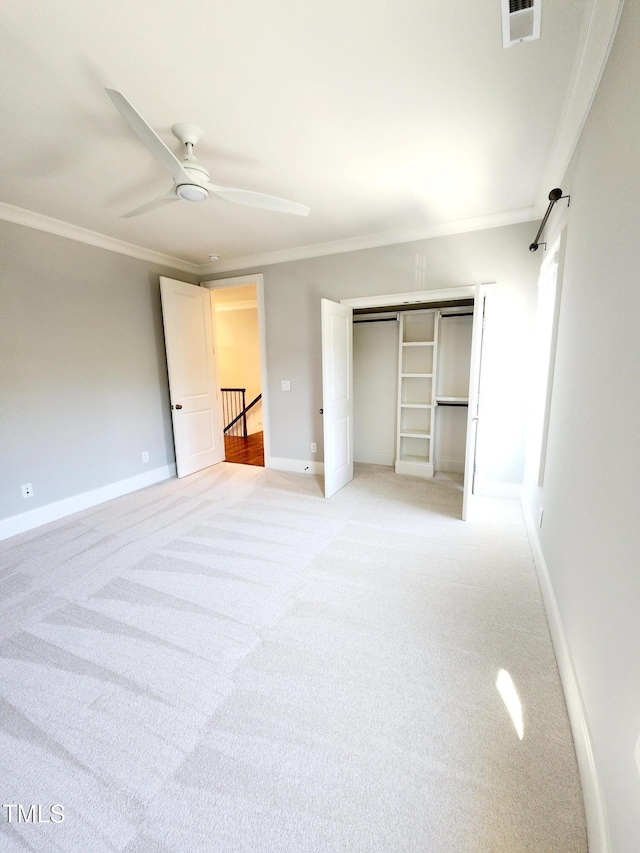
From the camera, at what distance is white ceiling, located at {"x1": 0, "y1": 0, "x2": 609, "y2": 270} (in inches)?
53.7

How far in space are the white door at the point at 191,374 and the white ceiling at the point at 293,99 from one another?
1299 millimetres

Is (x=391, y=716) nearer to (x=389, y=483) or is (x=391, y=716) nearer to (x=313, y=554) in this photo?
(x=313, y=554)

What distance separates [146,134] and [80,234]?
2.37 metres

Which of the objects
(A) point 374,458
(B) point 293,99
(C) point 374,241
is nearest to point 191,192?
(B) point 293,99

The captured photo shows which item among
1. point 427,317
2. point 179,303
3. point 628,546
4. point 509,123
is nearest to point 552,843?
point 628,546

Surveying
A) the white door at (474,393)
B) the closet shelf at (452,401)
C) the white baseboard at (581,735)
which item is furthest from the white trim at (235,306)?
the white baseboard at (581,735)

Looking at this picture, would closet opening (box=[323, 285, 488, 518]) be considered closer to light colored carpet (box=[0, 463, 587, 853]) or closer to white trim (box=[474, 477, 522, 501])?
white trim (box=[474, 477, 522, 501])

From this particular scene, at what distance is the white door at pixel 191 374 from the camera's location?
13.7 ft

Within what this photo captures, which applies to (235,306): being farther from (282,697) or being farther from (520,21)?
(282,697)

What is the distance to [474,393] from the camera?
300cm

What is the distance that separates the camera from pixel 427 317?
4.31 metres

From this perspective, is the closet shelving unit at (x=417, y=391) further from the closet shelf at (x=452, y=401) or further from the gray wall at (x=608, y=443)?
the gray wall at (x=608, y=443)

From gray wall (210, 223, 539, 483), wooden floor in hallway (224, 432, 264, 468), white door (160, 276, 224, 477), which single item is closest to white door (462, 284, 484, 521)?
gray wall (210, 223, 539, 483)

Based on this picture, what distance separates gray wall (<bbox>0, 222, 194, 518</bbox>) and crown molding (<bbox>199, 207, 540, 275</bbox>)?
0.89 m
